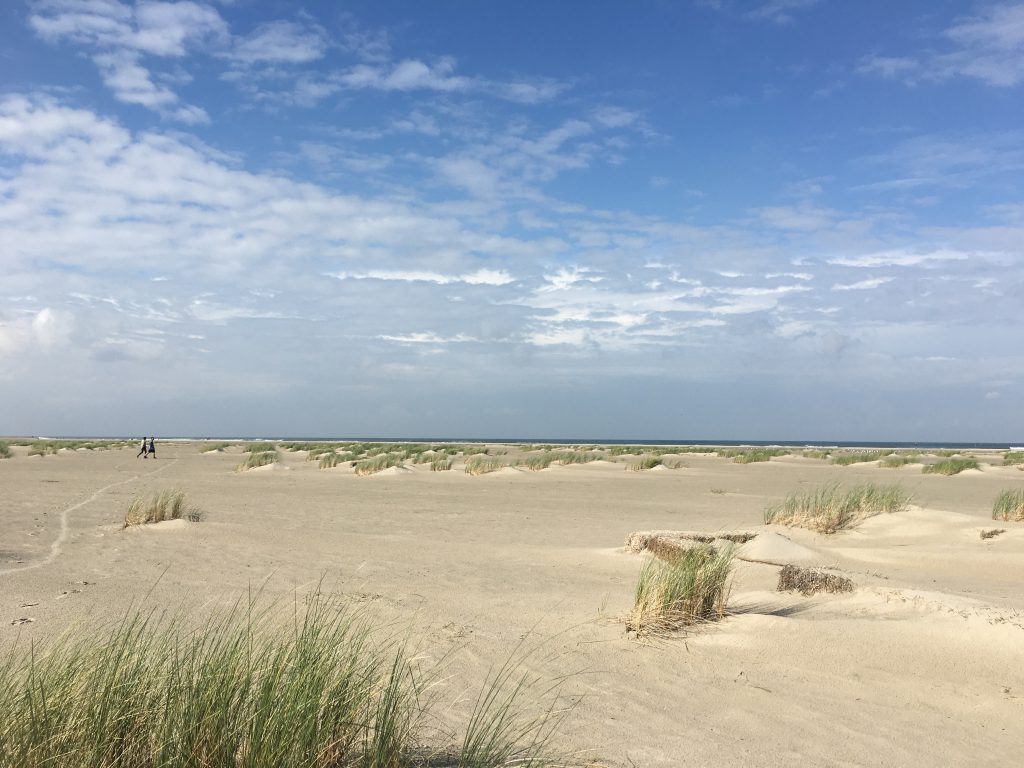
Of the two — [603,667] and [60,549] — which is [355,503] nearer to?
[60,549]

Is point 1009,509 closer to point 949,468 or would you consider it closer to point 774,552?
point 774,552

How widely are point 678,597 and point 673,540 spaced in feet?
9.47

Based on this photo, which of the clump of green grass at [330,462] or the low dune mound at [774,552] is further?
the clump of green grass at [330,462]

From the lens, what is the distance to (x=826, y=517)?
12.0 m

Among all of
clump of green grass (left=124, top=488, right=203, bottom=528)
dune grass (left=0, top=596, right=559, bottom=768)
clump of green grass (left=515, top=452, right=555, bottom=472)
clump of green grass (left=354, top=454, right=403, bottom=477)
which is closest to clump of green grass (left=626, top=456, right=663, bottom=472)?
clump of green grass (left=515, top=452, right=555, bottom=472)

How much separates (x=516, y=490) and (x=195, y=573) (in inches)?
520

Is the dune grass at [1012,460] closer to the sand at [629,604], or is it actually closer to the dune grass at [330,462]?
the sand at [629,604]

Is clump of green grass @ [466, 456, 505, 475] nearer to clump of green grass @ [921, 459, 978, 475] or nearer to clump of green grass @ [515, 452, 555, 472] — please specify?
clump of green grass @ [515, 452, 555, 472]

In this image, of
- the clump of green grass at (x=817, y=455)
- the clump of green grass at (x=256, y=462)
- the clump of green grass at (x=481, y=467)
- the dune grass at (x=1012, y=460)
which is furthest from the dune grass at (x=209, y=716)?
the clump of green grass at (x=817, y=455)

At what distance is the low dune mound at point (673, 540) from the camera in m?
8.42

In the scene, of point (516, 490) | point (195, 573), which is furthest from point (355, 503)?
point (195, 573)

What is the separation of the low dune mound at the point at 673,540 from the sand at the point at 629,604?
0.81 feet

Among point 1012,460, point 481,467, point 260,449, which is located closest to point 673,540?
point 481,467

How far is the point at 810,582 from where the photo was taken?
22.9ft
